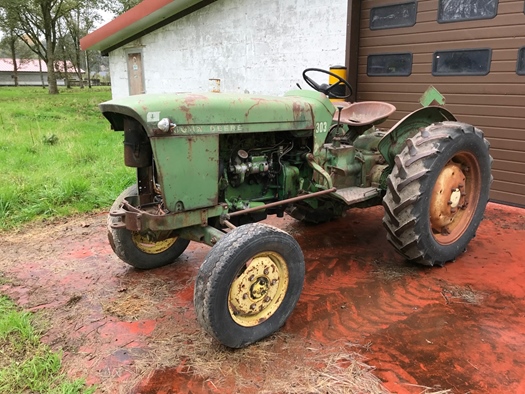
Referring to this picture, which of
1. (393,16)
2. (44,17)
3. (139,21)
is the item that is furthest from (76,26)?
(393,16)

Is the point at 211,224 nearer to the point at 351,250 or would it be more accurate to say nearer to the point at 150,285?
the point at 150,285

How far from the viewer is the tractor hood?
2555 mm

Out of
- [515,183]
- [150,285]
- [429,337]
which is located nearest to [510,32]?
[515,183]

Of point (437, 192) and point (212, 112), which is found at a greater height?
point (212, 112)

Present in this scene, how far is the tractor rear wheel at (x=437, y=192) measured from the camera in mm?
3305

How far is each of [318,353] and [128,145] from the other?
1749 millimetres

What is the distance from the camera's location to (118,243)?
341cm

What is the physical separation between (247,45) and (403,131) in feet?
17.3

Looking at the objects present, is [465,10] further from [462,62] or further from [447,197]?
[447,197]

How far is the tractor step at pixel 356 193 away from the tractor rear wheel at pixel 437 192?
0.84ft

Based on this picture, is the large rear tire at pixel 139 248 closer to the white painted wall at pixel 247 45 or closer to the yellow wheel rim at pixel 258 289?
the yellow wheel rim at pixel 258 289

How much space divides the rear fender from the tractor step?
1.14 feet

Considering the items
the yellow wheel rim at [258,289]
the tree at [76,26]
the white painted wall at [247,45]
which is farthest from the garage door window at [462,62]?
the tree at [76,26]

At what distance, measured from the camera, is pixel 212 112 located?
2762 millimetres
